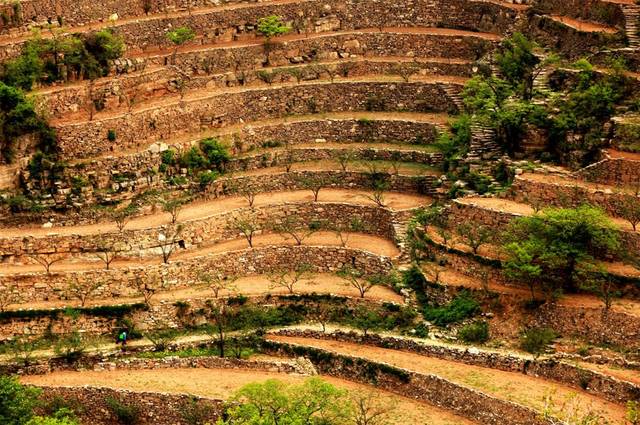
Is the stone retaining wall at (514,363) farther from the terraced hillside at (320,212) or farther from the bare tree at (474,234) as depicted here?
the bare tree at (474,234)

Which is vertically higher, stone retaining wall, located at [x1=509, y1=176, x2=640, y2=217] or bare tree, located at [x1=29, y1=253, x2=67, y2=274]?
stone retaining wall, located at [x1=509, y1=176, x2=640, y2=217]

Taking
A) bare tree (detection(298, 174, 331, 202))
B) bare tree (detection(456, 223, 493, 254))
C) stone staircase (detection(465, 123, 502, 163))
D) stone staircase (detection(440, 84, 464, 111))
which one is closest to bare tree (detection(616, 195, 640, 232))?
bare tree (detection(456, 223, 493, 254))

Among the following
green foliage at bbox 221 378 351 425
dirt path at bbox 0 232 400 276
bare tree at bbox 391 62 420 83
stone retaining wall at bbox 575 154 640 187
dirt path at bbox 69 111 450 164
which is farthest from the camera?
bare tree at bbox 391 62 420 83

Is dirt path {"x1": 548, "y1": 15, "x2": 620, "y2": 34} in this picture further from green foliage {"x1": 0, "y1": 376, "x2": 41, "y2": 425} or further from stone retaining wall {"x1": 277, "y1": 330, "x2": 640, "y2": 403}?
green foliage {"x1": 0, "y1": 376, "x2": 41, "y2": 425}

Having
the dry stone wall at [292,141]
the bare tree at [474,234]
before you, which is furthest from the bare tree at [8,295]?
the bare tree at [474,234]

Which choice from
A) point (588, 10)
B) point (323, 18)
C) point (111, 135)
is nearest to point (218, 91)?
point (111, 135)

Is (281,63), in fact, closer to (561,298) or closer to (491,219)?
(491,219)
